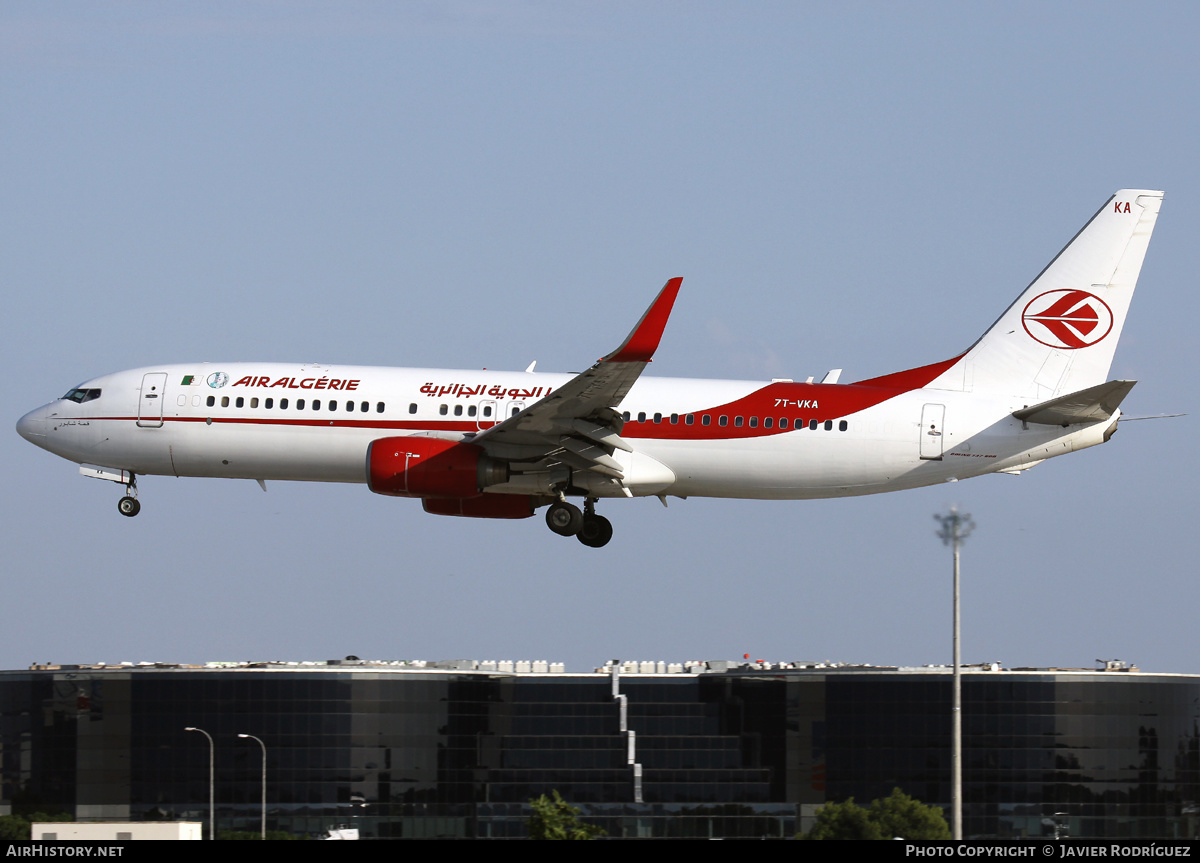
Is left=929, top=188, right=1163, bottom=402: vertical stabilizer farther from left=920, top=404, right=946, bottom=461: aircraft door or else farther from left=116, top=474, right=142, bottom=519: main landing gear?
left=116, top=474, right=142, bottom=519: main landing gear

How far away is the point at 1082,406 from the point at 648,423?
13.1 meters

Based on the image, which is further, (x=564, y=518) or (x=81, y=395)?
(x=81, y=395)

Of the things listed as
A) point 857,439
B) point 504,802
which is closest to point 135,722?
point 504,802

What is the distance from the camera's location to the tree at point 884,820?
7638 centimetres

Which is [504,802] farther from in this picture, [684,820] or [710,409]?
[710,409]

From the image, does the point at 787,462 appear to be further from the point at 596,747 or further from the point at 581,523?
the point at 596,747

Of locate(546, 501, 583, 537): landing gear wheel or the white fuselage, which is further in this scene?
locate(546, 501, 583, 537): landing gear wheel

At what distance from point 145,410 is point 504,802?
122 ft

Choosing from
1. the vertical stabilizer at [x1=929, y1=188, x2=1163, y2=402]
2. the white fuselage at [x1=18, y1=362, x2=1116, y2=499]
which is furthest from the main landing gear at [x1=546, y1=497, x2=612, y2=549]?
the vertical stabilizer at [x1=929, y1=188, x2=1163, y2=402]

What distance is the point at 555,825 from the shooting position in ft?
224

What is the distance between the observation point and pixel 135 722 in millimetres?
78688

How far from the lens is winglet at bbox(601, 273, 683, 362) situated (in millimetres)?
40938

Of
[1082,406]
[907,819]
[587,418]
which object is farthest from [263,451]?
[907,819]

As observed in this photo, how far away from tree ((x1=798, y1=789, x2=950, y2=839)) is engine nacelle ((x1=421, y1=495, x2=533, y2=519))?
3398 cm
